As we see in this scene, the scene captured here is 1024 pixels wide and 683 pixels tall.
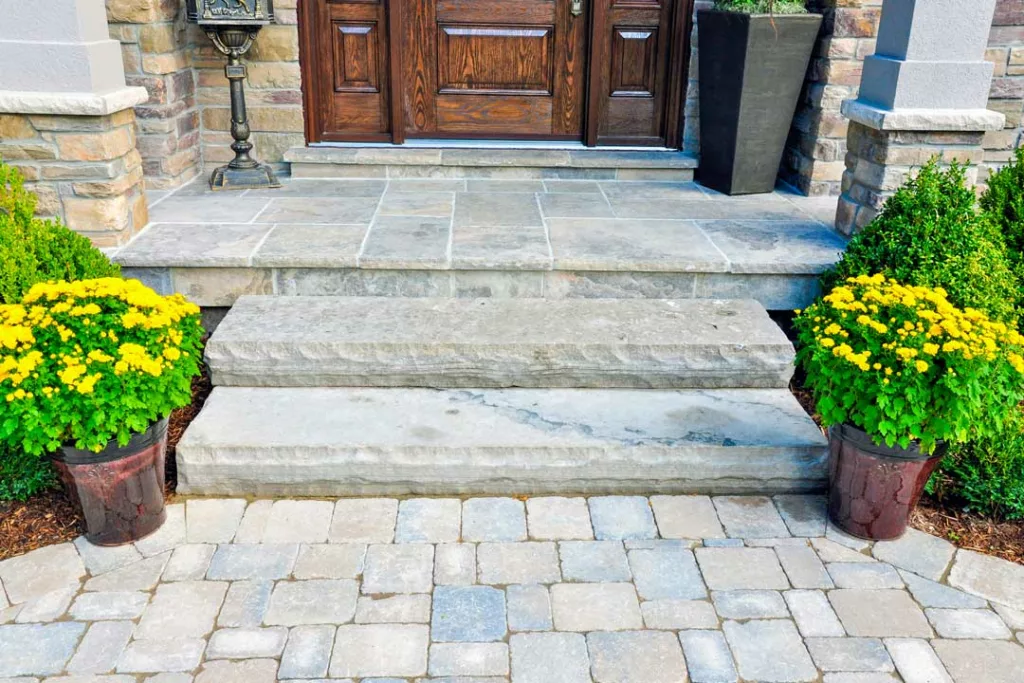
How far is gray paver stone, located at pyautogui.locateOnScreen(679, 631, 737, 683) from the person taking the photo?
238cm

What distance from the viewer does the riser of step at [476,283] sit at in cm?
394

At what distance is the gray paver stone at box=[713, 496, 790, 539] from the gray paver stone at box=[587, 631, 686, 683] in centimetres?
61

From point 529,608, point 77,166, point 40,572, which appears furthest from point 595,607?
point 77,166

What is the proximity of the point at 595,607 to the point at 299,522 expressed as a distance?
3.45 feet

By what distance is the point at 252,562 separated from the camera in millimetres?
2797

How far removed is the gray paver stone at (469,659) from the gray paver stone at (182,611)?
2.17ft

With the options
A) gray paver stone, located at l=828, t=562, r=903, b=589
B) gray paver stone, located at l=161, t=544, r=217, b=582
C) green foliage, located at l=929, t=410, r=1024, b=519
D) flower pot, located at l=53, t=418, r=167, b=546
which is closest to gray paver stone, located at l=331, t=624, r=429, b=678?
gray paver stone, located at l=161, t=544, r=217, b=582

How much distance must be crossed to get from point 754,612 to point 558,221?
2.46 meters

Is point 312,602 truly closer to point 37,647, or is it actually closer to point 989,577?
point 37,647

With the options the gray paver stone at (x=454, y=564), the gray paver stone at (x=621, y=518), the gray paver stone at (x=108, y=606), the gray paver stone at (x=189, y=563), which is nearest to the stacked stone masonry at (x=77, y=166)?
the gray paver stone at (x=189, y=563)

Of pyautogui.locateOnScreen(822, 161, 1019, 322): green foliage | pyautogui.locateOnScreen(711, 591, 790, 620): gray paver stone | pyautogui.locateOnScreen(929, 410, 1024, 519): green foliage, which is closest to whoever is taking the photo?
pyautogui.locateOnScreen(711, 591, 790, 620): gray paver stone

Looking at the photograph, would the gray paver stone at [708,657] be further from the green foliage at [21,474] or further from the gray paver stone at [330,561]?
the green foliage at [21,474]

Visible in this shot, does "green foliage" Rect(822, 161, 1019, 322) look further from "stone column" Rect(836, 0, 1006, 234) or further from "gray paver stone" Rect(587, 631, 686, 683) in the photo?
"gray paver stone" Rect(587, 631, 686, 683)

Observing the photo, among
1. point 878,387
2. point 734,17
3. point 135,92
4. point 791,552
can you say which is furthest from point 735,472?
point 135,92
